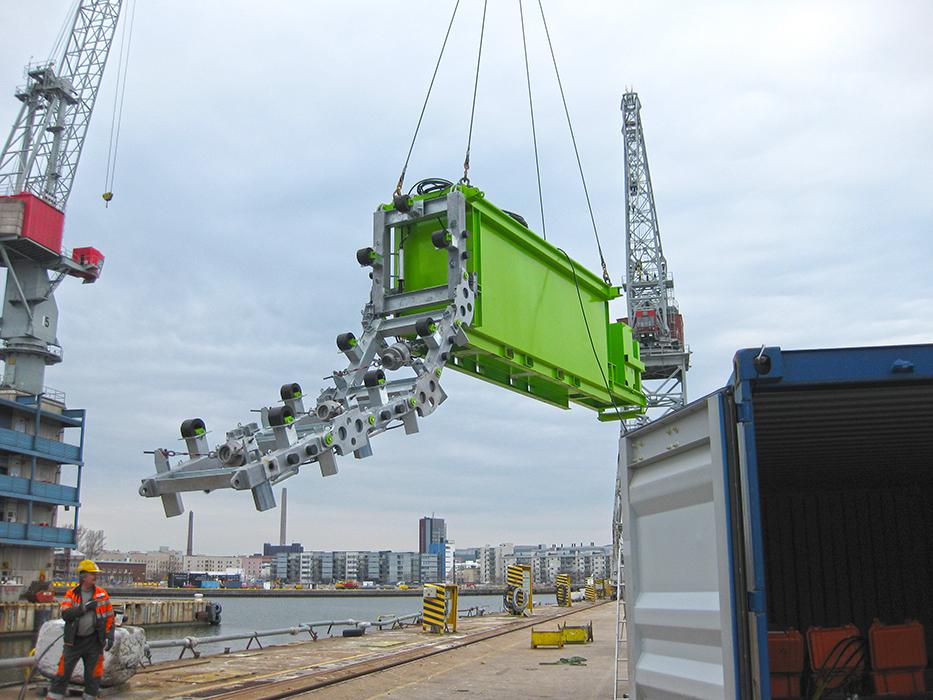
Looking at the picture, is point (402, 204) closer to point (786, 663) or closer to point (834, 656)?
point (786, 663)

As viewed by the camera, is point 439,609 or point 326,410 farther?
point 439,609

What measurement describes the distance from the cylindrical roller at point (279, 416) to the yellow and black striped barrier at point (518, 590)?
25.4 metres

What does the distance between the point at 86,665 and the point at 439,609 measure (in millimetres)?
14485

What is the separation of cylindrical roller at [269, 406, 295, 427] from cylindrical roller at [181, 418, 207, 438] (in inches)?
33.6

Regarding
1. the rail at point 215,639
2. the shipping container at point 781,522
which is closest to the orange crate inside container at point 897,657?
the shipping container at point 781,522

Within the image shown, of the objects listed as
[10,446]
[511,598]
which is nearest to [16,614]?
[10,446]

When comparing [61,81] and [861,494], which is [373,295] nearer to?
[861,494]

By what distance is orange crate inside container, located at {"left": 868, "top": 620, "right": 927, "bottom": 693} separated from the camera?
24.0ft

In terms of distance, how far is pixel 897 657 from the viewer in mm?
7422

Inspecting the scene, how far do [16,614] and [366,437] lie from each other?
38.3m

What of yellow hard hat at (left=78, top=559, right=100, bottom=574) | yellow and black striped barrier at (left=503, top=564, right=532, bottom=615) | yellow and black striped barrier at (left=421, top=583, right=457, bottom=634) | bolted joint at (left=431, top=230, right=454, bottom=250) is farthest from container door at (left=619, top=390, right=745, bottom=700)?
yellow and black striped barrier at (left=503, top=564, right=532, bottom=615)

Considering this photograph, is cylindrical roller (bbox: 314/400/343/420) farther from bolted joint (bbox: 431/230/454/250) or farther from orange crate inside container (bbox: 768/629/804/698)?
orange crate inside container (bbox: 768/629/804/698)

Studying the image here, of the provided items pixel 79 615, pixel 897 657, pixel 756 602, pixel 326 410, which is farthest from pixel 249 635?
pixel 756 602

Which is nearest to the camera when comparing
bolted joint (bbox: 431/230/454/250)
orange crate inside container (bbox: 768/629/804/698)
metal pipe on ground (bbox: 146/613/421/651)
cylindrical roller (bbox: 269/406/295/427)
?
orange crate inside container (bbox: 768/629/804/698)
